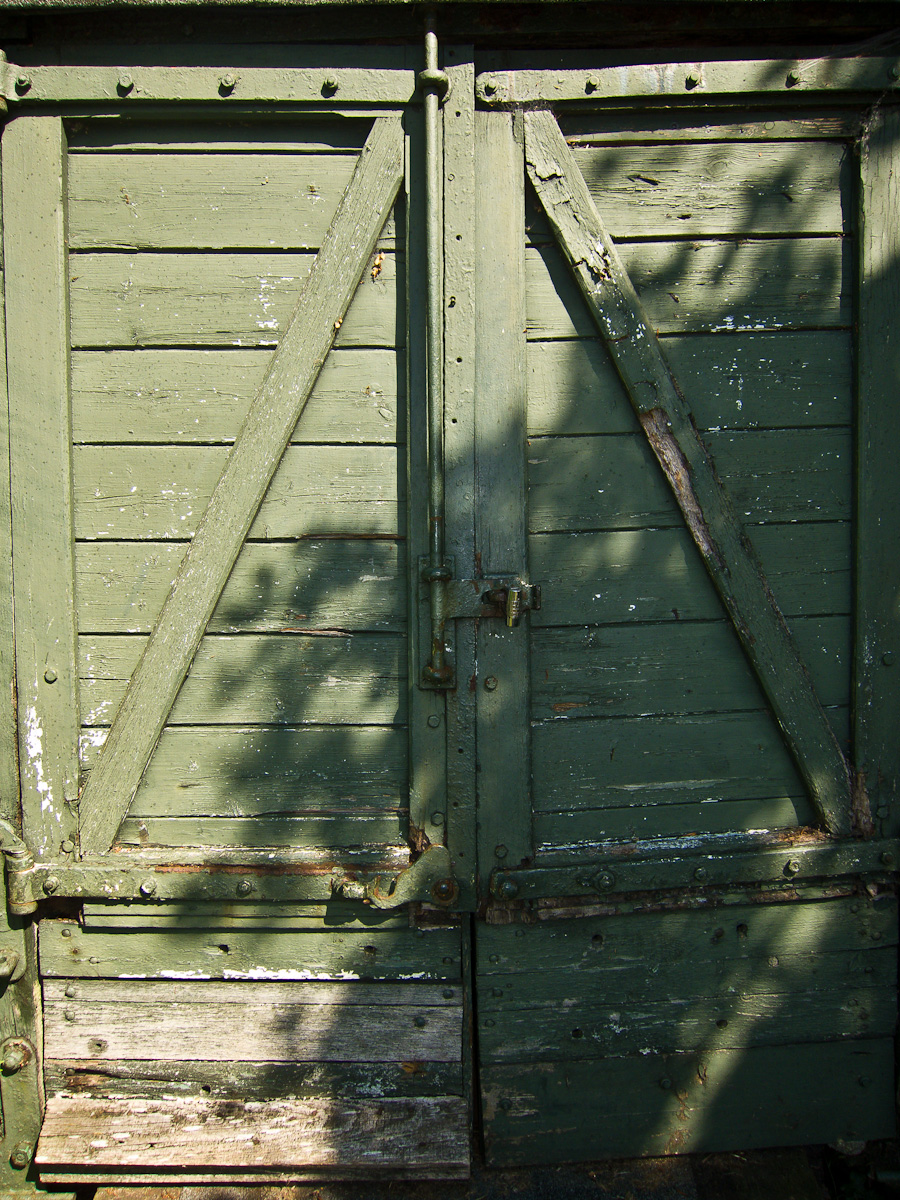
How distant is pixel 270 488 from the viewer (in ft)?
5.66

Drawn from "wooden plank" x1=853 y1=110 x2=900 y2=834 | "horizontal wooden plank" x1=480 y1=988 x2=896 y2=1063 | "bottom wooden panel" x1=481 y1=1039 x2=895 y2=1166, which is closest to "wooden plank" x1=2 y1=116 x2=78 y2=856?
"horizontal wooden plank" x1=480 y1=988 x2=896 y2=1063

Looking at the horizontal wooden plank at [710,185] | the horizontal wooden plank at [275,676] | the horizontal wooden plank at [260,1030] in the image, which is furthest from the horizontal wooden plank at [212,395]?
the horizontal wooden plank at [260,1030]

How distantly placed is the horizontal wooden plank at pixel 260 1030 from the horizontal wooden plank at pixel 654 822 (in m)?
0.54

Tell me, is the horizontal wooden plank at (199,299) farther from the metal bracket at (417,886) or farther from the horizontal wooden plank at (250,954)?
the horizontal wooden plank at (250,954)

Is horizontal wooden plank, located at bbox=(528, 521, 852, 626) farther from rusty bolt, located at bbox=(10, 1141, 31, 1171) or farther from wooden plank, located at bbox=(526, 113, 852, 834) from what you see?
rusty bolt, located at bbox=(10, 1141, 31, 1171)

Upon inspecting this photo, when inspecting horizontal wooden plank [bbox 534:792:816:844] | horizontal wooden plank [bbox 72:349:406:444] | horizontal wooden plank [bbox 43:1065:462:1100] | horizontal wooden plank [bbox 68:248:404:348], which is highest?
horizontal wooden plank [bbox 68:248:404:348]

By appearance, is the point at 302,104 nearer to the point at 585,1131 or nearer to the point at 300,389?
the point at 300,389

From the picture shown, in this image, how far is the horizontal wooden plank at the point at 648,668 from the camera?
1.78m

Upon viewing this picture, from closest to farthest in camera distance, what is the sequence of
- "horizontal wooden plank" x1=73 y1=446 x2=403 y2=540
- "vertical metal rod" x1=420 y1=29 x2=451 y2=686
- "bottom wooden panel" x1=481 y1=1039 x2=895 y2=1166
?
"vertical metal rod" x1=420 y1=29 x2=451 y2=686 < "horizontal wooden plank" x1=73 y1=446 x2=403 y2=540 < "bottom wooden panel" x1=481 y1=1039 x2=895 y2=1166

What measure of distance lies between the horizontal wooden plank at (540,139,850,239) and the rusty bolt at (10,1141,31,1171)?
286 cm

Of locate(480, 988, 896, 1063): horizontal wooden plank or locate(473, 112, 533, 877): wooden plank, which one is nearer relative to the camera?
locate(473, 112, 533, 877): wooden plank

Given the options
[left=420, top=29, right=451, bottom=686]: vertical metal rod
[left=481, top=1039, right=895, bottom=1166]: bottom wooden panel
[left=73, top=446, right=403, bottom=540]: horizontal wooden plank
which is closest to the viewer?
[left=420, top=29, right=451, bottom=686]: vertical metal rod

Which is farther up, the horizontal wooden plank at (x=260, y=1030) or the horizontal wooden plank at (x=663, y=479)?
the horizontal wooden plank at (x=663, y=479)

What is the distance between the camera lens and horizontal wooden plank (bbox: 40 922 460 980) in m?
1.78
